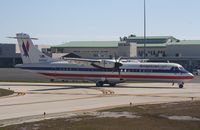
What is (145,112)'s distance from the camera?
94.8 ft

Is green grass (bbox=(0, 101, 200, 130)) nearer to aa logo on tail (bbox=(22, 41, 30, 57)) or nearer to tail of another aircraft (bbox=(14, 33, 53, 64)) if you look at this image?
tail of another aircraft (bbox=(14, 33, 53, 64))

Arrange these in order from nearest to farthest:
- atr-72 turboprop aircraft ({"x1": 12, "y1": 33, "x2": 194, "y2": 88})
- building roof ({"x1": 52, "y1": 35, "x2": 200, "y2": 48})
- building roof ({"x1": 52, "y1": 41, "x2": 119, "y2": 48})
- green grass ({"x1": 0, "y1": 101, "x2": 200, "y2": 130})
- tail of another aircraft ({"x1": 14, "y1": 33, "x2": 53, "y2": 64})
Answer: green grass ({"x1": 0, "y1": 101, "x2": 200, "y2": 130}) → atr-72 turboprop aircraft ({"x1": 12, "y1": 33, "x2": 194, "y2": 88}) → tail of another aircraft ({"x1": 14, "y1": 33, "x2": 53, "y2": 64}) → building roof ({"x1": 52, "y1": 35, "x2": 200, "y2": 48}) → building roof ({"x1": 52, "y1": 41, "x2": 119, "y2": 48})

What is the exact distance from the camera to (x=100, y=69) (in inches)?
2263

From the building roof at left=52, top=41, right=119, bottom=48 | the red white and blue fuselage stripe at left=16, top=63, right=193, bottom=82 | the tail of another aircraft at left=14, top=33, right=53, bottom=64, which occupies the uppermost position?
the building roof at left=52, top=41, right=119, bottom=48

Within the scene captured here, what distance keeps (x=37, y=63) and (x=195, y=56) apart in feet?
260

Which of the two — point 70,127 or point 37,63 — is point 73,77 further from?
point 70,127

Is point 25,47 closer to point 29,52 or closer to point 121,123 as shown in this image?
point 29,52

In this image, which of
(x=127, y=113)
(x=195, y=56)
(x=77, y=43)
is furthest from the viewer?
(x=77, y=43)

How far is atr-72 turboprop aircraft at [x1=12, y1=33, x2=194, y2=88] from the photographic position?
180ft

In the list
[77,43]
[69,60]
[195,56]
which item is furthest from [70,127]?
[77,43]

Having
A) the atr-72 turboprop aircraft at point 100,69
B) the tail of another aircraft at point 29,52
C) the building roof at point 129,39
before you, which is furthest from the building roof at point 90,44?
the atr-72 turboprop aircraft at point 100,69

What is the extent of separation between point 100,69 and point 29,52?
9.84 m

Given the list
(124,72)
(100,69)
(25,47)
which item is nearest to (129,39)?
(25,47)

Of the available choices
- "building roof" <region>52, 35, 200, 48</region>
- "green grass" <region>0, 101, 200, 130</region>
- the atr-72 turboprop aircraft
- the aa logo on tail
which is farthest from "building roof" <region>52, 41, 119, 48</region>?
"green grass" <region>0, 101, 200, 130</region>
